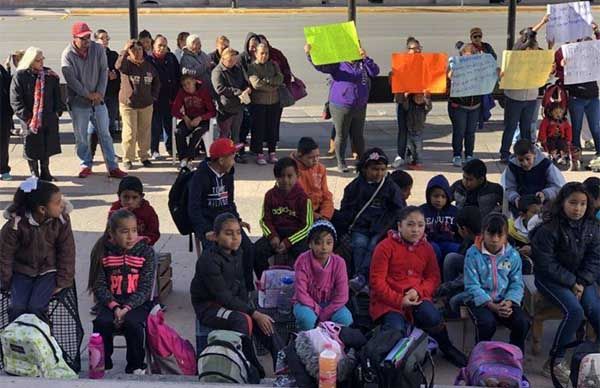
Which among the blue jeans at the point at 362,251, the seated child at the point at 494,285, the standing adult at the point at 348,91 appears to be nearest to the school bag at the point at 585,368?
the seated child at the point at 494,285

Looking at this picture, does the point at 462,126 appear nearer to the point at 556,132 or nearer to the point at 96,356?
the point at 556,132

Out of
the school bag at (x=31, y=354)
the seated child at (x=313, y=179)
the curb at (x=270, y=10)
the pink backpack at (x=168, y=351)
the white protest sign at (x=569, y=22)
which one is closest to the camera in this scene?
the school bag at (x=31, y=354)

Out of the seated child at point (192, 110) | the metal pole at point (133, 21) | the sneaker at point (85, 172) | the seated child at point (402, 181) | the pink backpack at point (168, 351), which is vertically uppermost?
the metal pole at point (133, 21)

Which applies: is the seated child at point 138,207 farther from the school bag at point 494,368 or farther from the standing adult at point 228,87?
the standing adult at point 228,87

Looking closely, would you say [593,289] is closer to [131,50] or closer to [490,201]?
[490,201]

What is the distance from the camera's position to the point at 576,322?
20.9ft

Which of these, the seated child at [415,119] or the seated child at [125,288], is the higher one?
the seated child at [415,119]

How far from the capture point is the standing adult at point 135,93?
1151cm

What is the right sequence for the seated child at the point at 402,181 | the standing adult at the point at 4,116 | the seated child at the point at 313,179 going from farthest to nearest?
the standing adult at the point at 4,116, the seated child at the point at 313,179, the seated child at the point at 402,181

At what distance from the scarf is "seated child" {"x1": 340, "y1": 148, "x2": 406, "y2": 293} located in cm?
467

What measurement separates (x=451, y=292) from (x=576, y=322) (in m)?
0.97

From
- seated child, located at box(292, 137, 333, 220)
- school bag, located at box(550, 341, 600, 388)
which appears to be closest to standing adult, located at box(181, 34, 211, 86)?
seated child, located at box(292, 137, 333, 220)

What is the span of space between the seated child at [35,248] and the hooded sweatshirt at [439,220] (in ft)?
9.73

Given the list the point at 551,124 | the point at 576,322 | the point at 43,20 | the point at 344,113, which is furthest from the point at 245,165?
the point at 43,20
